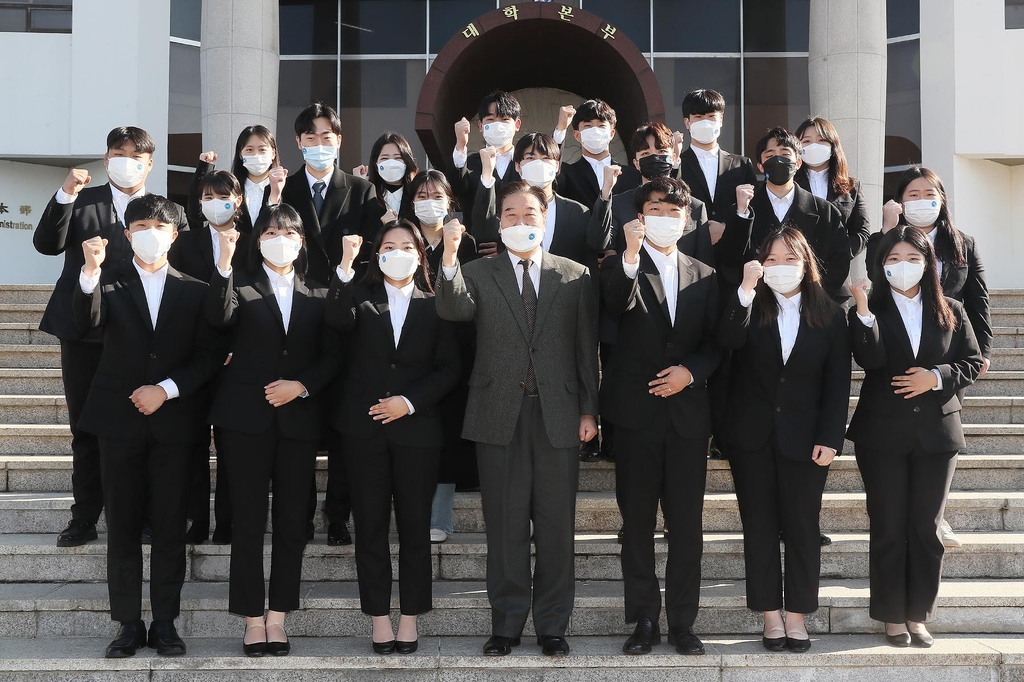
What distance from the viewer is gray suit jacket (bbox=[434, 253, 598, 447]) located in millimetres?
4512

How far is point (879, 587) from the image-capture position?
462 centimetres

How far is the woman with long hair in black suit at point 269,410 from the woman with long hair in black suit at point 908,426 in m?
2.67

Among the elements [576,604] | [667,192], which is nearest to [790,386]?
[667,192]

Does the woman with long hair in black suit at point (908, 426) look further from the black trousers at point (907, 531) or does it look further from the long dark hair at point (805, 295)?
the long dark hair at point (805, 295)

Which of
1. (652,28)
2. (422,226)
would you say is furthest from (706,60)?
(422,226)

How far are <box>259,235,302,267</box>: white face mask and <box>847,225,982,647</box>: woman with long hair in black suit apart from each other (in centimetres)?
273

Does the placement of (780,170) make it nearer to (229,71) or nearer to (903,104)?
(229,71)

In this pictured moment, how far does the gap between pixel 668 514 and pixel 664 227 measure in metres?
1.39

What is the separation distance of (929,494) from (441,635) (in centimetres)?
252

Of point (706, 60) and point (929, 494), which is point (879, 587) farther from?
point (706, 60)

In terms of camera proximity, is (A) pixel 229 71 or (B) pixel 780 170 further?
(A) pixel 229 71

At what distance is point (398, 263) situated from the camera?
4.56m

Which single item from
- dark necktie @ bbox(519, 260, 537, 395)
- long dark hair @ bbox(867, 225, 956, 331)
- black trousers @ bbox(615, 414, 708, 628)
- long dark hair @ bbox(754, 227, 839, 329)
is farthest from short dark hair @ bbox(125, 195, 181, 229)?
long dark hair @ bbox(867, 225, 956, 331)

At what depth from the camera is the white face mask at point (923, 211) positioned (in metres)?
5.06
